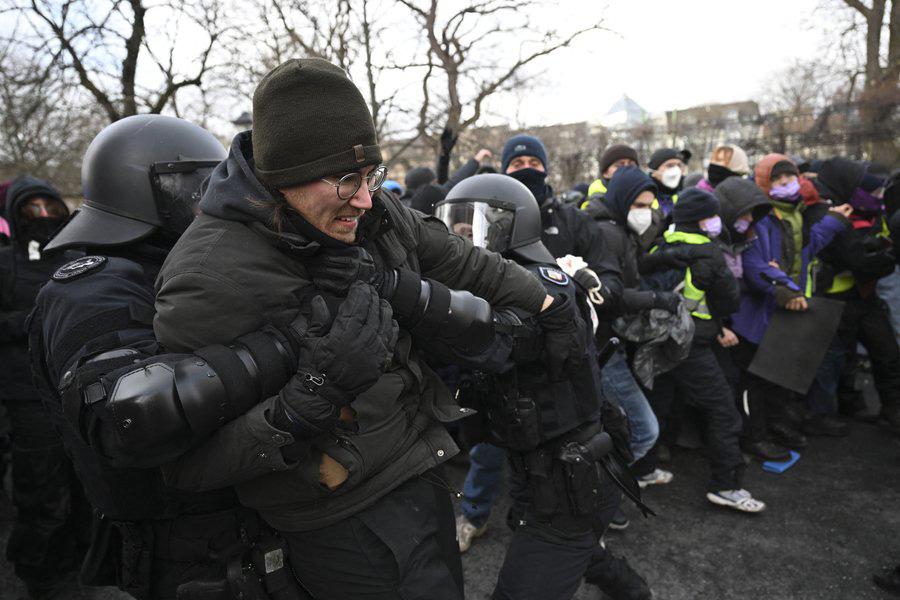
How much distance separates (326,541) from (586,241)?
2.11 metres

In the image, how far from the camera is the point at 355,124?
1367mm

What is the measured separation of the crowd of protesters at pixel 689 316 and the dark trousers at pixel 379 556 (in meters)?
0.89

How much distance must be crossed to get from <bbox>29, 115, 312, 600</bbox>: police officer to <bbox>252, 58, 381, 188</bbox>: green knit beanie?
15.3 inches

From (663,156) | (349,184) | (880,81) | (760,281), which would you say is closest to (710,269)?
(760,281)

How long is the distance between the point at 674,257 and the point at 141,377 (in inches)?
121

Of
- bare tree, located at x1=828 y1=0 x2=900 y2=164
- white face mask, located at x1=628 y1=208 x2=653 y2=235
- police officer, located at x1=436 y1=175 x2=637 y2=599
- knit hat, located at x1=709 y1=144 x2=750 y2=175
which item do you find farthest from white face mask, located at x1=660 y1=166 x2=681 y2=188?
bare tree, located at x1=828 y1=0 x2=900 y2=164

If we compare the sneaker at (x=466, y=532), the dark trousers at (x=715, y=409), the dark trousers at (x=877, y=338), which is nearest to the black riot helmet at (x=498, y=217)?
the dark trousers at (x=715, y=409)

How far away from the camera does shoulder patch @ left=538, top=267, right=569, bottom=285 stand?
201cm

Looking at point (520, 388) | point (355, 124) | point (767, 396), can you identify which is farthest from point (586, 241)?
point (767, 396)

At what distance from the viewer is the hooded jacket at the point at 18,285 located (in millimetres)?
3041

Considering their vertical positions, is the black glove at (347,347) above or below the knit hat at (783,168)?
below

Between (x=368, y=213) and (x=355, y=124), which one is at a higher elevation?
(x=355, y=124)

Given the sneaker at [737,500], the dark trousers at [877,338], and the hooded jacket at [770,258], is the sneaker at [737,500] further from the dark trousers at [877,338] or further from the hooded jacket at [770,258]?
the dark trousers at [877,338]

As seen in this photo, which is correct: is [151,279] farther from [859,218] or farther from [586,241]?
[859,218]
